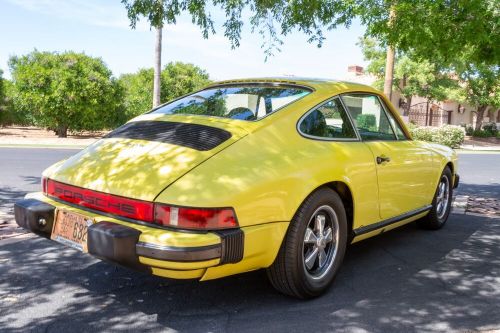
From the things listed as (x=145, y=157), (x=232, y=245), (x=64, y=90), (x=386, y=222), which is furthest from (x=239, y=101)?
(x=64, y=90)

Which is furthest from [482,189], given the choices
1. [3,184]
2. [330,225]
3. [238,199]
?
[3,184]

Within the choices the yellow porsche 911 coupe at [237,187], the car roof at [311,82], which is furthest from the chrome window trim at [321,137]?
the car roof at [311,82]

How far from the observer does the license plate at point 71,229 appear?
306cm

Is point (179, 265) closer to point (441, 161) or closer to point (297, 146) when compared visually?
point (297, 146)

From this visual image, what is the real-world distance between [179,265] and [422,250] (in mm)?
3040

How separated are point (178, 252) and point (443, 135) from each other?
23.4 meters

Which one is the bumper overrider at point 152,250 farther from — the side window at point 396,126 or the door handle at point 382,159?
the side window at point 396,126

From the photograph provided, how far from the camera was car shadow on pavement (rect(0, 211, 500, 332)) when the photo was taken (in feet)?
10.2

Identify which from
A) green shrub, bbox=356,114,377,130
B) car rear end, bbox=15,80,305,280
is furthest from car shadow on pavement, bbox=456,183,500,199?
car rear end, bbox=15,80,305,280

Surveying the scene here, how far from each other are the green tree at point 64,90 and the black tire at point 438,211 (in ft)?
52.9

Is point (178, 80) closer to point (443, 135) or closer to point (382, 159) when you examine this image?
point (443, 135)

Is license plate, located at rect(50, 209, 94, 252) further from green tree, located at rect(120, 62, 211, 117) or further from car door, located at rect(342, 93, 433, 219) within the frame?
green tree, located at rect(120, 62, 211, 117)

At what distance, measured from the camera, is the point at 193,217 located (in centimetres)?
279

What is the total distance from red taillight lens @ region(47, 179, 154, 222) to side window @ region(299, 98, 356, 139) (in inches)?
52.6
